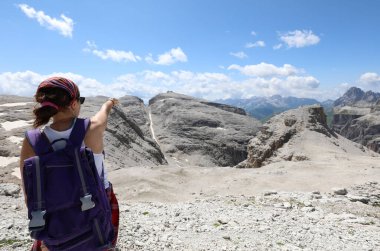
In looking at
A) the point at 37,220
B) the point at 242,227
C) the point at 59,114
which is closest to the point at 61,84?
the point at 59,114

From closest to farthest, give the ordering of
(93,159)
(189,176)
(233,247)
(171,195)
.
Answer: (93,159) → (233,247) → (171,195) → (189,176)

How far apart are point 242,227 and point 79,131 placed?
7035mm

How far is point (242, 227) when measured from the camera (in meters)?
9.76

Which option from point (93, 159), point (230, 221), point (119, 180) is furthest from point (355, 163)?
point (93, 159)

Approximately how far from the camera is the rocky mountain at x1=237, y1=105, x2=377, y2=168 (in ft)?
106

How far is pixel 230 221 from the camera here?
33.4 ft

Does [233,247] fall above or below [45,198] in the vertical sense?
below

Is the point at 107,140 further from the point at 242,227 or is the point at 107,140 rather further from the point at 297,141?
the point at 242,227

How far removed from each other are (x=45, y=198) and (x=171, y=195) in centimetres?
1457

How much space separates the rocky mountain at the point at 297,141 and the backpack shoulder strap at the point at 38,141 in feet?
92.5

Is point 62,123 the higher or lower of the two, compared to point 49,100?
lower

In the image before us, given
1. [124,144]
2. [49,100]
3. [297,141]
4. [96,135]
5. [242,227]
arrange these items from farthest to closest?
1. [124,144]
2. [297,141]
3. [242,227]
4. [96,135]
5. [49,100]

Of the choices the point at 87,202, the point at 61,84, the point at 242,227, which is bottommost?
the point at 242,227

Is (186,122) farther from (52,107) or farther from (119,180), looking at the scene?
(52,107)
